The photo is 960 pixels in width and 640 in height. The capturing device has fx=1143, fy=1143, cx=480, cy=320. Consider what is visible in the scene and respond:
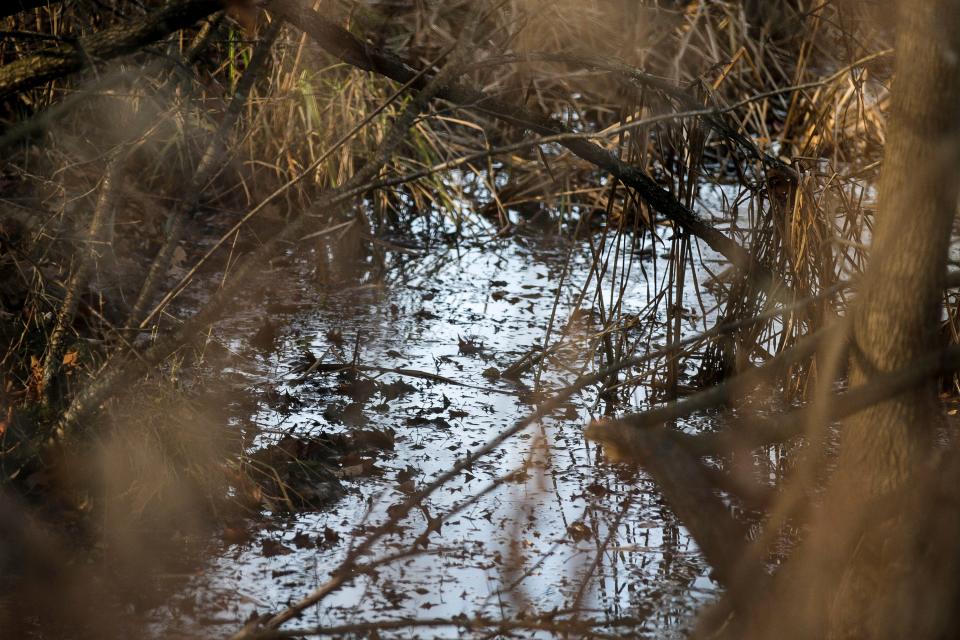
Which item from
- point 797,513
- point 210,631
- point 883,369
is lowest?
point 210,631

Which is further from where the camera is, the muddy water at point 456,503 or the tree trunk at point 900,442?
the muddy water at point 456,503

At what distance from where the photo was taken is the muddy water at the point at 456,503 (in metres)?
3.33

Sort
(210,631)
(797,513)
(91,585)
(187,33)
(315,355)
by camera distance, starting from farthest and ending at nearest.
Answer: (187,33) < (315,355) < (797,513) < (91,585) < (210,631)

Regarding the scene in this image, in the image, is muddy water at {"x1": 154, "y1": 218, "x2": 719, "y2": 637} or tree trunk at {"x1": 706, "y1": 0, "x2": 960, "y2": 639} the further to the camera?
muddy water at {"x1": 154, "y1": 218, "x2": 719, "y2": 637}

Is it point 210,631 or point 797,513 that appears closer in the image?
point 210,631

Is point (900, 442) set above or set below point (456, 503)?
below

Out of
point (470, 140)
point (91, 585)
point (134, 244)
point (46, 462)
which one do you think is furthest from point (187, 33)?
point (91, 585)

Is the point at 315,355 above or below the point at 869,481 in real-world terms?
above

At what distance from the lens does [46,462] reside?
149 inches

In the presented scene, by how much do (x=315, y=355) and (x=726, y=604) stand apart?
11.2 feet

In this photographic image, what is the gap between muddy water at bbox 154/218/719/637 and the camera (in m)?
3.33

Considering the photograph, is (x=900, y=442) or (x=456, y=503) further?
(x=456, y=503)

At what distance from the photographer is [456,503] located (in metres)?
4.02

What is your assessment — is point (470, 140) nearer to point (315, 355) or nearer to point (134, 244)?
point (134, 244)
